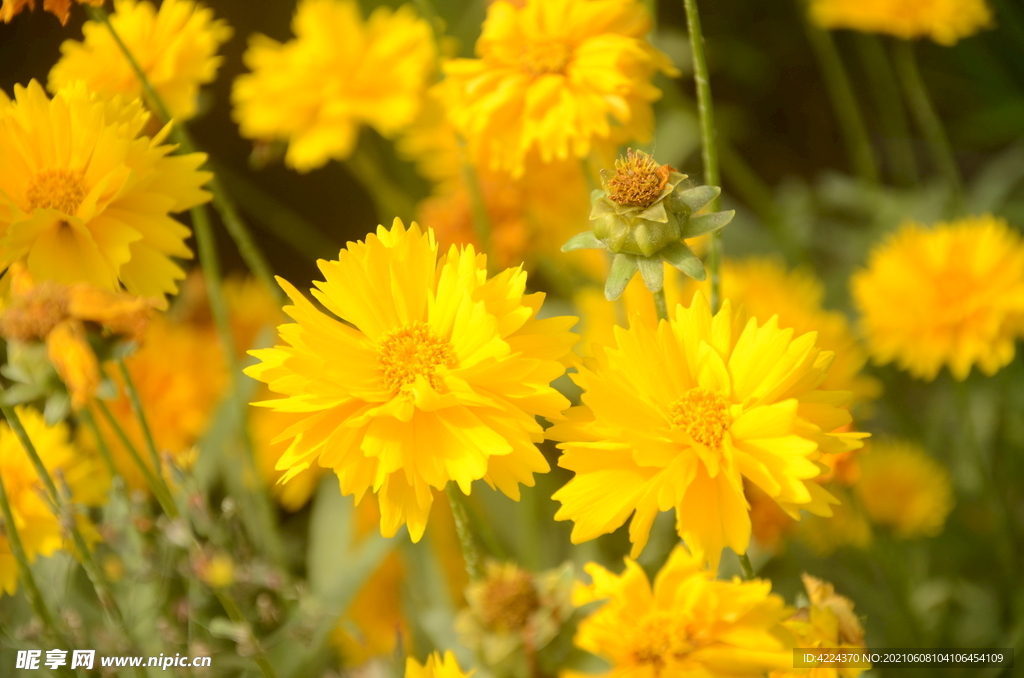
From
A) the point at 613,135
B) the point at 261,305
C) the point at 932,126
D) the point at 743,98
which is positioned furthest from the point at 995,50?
the point at 261,305

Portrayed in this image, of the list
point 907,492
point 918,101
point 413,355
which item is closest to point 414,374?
point 413,355

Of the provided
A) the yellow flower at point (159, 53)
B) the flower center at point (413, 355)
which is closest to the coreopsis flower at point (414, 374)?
the flower center at point (413, 355)

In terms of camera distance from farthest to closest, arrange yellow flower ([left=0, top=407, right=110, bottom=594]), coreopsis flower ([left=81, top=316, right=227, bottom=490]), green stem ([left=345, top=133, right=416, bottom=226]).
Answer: green stem ([left=345, top=133, right=416, bottom=226]) < coreopsis flower ([left=81, top=316, right=227, bottom=490]) < yellow flower ([left=0, top=407, right=110, bottom=594])

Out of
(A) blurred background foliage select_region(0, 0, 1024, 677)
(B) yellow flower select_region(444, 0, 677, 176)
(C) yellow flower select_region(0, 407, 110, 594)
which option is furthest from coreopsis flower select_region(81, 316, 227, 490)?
(B) yellow flower select_region(444, 0, 677, 176)

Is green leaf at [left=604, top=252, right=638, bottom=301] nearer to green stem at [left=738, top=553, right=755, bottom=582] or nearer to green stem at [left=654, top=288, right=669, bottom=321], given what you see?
green stem at [left=654, top=288, right=669, bottom=321]

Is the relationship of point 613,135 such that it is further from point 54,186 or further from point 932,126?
point 932,126

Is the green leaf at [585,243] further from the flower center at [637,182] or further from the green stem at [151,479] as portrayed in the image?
the green stem at [151,479]
